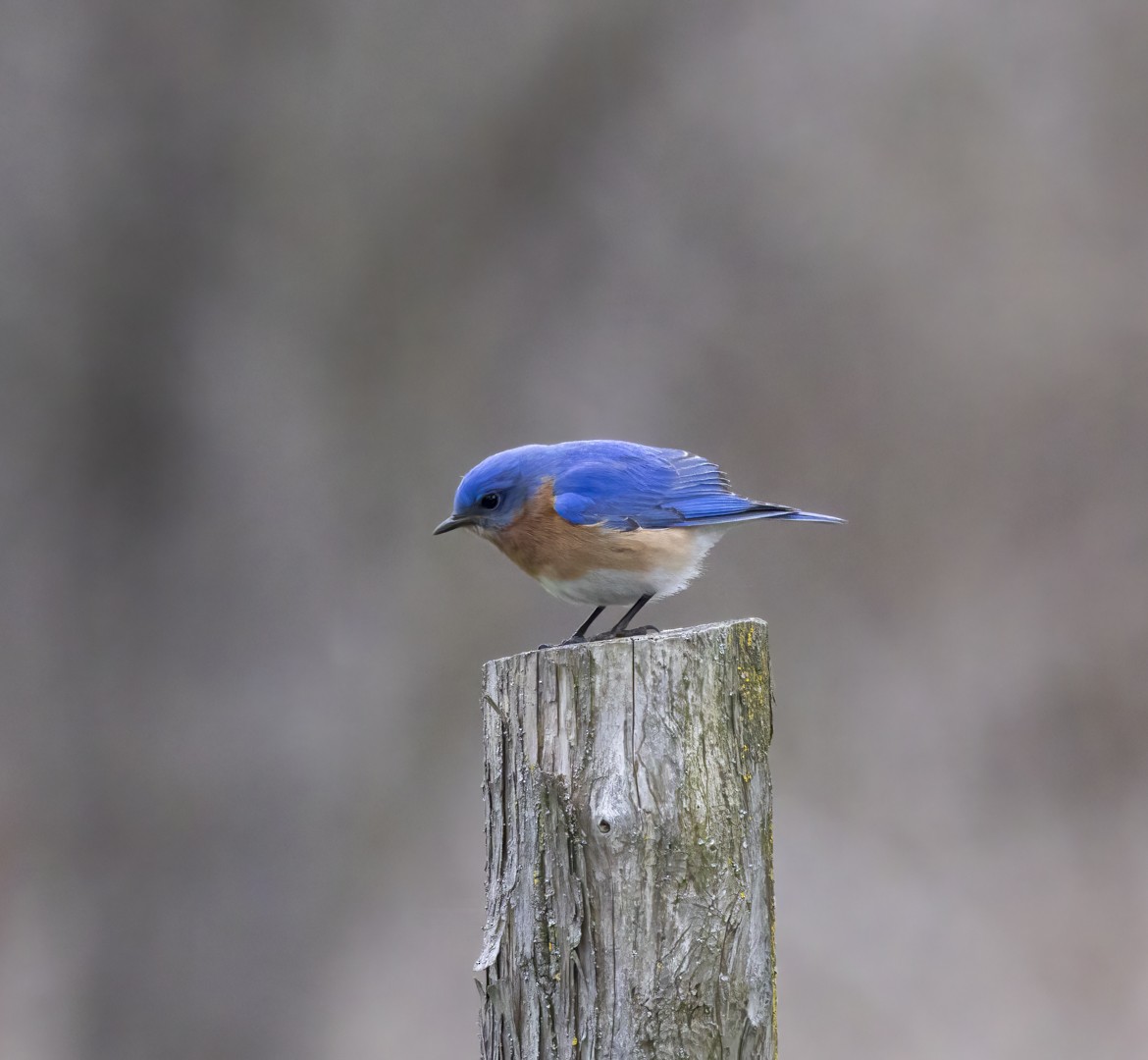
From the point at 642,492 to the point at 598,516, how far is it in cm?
19

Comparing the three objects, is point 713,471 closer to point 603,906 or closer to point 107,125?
point 603,906

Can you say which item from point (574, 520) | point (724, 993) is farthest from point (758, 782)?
point (574, 520)

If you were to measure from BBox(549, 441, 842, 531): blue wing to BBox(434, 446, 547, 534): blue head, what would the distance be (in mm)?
76

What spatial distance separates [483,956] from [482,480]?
1499 millimetres

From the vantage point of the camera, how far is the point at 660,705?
2305 mm

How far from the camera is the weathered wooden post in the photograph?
2.20 metres

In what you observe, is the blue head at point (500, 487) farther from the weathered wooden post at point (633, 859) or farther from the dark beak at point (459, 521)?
the weathered wooden post at point (633, 859)

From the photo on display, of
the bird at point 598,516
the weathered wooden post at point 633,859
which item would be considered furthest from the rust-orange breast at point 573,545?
the weathered wooden post at point 633,859

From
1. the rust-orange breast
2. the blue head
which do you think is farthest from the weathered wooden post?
the blue head

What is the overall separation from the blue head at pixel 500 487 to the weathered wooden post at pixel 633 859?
116 centimetres

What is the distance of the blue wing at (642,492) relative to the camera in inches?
137

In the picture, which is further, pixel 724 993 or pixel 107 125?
pixel 107 125

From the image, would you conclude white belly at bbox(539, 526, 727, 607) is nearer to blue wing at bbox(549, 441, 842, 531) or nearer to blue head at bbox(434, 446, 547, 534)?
blue wing at bbox(549, 441, 842, 531)

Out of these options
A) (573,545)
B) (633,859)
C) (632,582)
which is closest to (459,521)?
(573,545)
